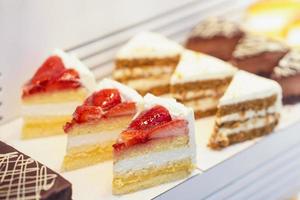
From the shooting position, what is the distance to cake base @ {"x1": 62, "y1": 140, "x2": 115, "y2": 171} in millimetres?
2232

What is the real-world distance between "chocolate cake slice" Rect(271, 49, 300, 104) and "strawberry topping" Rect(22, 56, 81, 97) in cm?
97

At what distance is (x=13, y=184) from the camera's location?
1870 mm

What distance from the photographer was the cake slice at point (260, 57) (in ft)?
9.20

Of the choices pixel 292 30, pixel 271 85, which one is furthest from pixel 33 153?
pixel 292 30

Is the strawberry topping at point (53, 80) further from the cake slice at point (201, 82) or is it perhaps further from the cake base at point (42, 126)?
the cake slice at point (201, 82)

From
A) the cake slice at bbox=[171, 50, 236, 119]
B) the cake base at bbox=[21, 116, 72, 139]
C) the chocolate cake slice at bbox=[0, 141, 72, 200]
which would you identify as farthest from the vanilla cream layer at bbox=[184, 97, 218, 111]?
Result: the chocolate cake slice at bbox=[0, 141, 72, 200]

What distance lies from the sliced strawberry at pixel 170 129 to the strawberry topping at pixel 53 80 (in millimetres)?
467

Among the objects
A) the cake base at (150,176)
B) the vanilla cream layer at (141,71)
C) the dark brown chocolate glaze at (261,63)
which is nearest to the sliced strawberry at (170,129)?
the cake base at (150,176)

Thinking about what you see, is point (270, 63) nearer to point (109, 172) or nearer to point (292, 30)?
point (292, 30)

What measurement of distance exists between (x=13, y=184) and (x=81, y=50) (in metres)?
1.00

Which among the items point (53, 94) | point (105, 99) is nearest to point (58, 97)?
point (53, 94)

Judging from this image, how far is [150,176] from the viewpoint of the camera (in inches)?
84.4

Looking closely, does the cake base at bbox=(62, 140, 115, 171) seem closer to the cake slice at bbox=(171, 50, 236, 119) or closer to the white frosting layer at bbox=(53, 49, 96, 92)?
the white frosting layer at bbox=(53, 49, 96, 92)

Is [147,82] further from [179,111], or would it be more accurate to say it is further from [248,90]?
[179,111]
